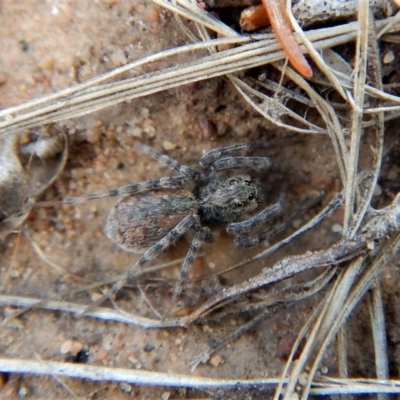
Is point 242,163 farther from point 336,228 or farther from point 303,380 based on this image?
point 303,380

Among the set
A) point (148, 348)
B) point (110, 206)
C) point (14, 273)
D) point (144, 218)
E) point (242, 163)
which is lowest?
point (148, 348)

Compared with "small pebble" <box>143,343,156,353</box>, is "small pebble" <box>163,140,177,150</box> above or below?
above

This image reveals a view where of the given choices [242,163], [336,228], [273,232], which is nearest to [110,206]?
[242,163]

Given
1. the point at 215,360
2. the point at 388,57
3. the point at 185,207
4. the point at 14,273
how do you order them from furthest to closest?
the point at 185,207
the point at 14,273
the point at 215,360
the point at 388,57

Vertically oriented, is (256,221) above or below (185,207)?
below

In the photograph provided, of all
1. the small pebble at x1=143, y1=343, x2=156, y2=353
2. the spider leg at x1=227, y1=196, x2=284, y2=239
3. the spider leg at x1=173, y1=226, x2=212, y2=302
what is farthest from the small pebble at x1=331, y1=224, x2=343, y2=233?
the small pebble at x1=143, y1=343, x2=156, y2=353

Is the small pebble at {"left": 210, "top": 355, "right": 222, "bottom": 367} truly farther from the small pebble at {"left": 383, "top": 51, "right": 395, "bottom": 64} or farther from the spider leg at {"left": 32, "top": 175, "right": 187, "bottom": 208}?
the small pebble at {"left": 383, "top": 51, "right": 395, "bottom": 64}

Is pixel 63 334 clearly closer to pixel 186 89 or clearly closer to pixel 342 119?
pixel 186 89
